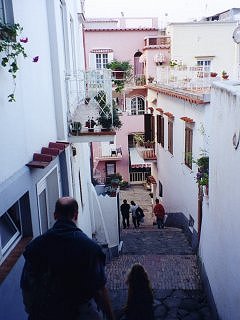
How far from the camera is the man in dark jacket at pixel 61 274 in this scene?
2848 mm

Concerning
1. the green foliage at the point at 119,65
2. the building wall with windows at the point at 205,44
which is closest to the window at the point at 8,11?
the building wall with windows at the point at 205,44

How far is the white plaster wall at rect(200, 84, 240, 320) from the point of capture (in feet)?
17.3

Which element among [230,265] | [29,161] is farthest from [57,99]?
[230,265]

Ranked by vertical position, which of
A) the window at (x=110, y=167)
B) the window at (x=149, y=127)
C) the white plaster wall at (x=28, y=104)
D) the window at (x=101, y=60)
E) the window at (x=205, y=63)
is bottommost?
the window at (x=110, y=167)

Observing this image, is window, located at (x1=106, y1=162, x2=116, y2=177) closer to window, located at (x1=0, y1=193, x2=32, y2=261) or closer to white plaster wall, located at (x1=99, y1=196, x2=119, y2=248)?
white plaster wall, located at (x1=99, y1=196, x2=119, y2=248)

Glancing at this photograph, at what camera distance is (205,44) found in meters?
26.0

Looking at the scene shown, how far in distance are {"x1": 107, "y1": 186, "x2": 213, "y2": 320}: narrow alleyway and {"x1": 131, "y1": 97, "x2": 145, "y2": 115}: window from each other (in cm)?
1573

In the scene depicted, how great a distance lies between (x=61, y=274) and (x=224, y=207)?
4.06 m

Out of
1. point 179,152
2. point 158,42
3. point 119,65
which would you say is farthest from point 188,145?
point 158,42

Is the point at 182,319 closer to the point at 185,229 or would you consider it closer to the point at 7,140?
the point at 7,140

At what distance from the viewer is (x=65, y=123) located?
8.09m

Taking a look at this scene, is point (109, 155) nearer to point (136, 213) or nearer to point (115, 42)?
point (115, 42)

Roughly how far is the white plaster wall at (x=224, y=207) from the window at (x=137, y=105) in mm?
21808

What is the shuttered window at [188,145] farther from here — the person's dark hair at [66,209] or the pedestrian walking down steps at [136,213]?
the person's dark hair at [66,209]
